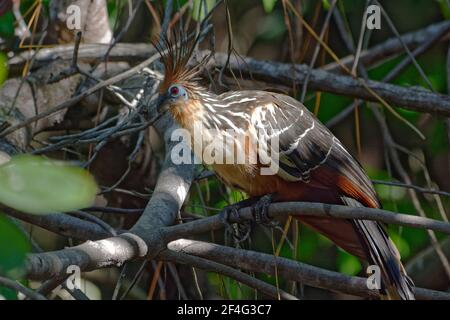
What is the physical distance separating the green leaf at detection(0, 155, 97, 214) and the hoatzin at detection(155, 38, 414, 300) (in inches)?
70.8

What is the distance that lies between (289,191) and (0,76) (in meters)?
1.81

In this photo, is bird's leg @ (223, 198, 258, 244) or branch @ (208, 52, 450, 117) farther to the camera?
branch @ (208, 52, 450, 117)

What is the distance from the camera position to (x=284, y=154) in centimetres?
285

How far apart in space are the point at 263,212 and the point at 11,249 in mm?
1802

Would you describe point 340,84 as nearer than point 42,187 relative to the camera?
No

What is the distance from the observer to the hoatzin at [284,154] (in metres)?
2.79

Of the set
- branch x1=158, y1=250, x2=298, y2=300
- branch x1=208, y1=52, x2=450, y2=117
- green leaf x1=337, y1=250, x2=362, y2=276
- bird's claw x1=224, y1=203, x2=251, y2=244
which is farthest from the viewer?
green leaf x1=337, y1=250, x2=362, y2=276

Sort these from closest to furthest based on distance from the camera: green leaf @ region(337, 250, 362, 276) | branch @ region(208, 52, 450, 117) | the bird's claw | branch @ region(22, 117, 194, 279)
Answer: branch @ region(22, 117, 194, 279), the bird's claw, branch @ region(208, 52, 450, 117), green leaf @ region(337, 250, 362, 276)

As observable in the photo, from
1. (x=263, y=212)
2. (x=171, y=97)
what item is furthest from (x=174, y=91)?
(x=263, y=212)

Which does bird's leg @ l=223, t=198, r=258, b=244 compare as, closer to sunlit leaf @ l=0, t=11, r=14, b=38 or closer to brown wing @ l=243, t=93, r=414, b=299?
brown wing @ l=243, t=93, r=414, b=299

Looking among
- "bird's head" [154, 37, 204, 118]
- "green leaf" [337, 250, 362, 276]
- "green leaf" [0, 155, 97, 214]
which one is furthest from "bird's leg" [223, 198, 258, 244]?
"green leaf" [0, 155, 97, 214]

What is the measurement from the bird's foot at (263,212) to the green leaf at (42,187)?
171 centimetres

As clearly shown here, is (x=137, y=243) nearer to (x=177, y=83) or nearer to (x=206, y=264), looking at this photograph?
(x=206, y=264)

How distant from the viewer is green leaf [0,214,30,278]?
0.90 meters
